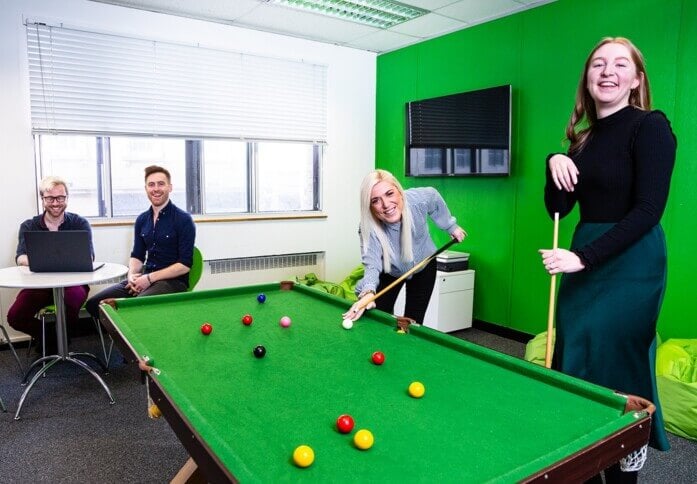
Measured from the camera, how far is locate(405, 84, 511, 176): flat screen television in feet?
12.6

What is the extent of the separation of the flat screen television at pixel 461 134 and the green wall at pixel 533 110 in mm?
124

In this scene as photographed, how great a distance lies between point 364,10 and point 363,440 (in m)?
3.67

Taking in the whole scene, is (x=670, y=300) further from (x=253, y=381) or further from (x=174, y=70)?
(x=174, y=70)

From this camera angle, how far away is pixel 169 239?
3314 millimetres

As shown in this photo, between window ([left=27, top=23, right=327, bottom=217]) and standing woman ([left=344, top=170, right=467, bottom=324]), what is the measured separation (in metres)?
2.24

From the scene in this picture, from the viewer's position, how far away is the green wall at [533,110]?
2992 mm

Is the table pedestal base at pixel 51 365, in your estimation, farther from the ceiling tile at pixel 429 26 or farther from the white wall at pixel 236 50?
the ceiling tile at pixel 429 26

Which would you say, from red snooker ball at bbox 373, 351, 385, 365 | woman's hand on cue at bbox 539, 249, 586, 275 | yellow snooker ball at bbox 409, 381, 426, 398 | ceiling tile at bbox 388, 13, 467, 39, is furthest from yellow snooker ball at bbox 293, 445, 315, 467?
ceiling tile at bbox 388, 13, 467, 39

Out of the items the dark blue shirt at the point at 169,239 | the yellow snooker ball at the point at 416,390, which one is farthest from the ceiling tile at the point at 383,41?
the yellow snooker ball at the point at 416,390

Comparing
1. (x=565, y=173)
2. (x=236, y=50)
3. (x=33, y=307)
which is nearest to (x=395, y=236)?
(x=565, y=173)

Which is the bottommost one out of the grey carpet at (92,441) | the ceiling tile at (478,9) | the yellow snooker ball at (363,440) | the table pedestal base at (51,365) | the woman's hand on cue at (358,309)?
the grey carpet at (92,441)

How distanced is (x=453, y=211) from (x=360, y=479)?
3635 millimetres

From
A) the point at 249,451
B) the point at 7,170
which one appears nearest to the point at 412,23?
the point at 7,170

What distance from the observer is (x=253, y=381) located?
145 cm
